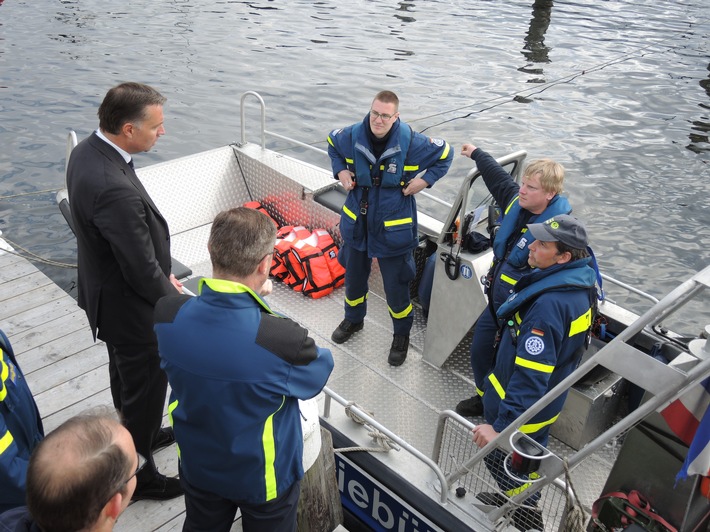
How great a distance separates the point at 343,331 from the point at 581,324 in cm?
205

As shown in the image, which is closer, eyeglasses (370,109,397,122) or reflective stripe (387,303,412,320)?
eyeglasses (370,109,397,122)

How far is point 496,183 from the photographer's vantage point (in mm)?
3688

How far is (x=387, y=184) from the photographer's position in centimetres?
390

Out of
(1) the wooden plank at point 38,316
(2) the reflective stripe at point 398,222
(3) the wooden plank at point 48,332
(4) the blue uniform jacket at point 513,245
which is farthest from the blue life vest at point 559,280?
(1) the wooden plank at point 38,316

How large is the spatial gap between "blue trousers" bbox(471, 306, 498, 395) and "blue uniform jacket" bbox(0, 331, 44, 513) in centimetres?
214

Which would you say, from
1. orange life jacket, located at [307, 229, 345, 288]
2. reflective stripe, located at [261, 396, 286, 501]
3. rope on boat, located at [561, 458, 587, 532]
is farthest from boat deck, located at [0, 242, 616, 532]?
rope on boat, located at [561, 458, 587, 532]

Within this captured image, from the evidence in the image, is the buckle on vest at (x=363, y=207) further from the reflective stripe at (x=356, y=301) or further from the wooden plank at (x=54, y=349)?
the wooden plank at (x=54, y=349)

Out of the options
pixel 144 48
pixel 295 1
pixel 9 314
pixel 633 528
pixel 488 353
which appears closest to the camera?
pixel 633 528

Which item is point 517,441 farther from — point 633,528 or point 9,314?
point 9,314

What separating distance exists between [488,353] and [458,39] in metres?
14.7

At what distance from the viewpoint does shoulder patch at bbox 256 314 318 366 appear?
6.01ft

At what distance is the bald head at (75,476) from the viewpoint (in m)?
1.39

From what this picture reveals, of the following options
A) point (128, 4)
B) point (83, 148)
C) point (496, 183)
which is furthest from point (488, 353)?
point (128, 4)

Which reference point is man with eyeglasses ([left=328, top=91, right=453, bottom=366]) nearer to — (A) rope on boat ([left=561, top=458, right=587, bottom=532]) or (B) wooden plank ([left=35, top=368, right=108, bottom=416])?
(B) wooden plank ([left=35, top=368, right=108, bottom=416])
